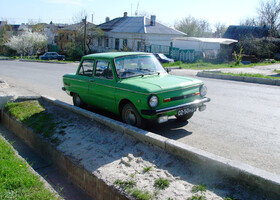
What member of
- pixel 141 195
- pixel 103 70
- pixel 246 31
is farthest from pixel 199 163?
pixel 246 31

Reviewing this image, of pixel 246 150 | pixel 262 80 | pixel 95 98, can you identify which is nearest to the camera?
pixel 246 150

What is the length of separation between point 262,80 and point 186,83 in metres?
10.1

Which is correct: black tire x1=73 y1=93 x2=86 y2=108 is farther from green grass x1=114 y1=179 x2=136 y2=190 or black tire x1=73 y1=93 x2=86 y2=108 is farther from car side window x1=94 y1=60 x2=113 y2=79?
green grass x1=114 y1=179 x2=136 y2=190

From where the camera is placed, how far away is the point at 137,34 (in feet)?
129

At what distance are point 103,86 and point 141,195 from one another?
11.4ft

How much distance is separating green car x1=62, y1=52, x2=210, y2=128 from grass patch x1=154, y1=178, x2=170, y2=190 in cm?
169

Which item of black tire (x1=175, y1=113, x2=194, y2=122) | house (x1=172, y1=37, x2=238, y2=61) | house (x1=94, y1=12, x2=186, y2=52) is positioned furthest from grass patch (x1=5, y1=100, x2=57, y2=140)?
house (x1=94, y1=12, x2=186, y2=52)

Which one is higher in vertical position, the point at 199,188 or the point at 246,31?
the point at 246,31

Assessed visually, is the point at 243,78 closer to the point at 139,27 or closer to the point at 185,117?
the point at 185,117

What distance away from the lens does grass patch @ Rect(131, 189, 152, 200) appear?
3.60 meters

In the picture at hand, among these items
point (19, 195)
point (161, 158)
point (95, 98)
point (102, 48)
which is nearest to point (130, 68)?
point (95, 98)

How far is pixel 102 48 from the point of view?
46875 millimetres

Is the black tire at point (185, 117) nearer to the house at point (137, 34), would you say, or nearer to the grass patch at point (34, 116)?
the grass patch at point (34, 116)

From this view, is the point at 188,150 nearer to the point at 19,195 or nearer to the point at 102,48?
the point at 19,195
